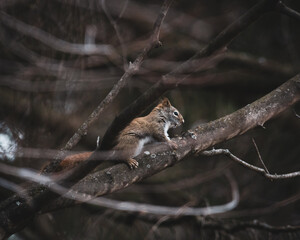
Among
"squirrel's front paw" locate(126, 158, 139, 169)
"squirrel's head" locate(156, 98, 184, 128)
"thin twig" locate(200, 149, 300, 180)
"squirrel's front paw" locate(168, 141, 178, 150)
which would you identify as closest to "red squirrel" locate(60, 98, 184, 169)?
"squirrel's head" locate(156, 98, 184, 128)

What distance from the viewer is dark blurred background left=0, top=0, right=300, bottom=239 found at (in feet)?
9.36

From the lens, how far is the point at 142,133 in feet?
9.69

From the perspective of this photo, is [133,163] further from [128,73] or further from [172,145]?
[128,73]

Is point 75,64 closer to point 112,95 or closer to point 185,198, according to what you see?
point 112,95

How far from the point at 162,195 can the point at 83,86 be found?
4.99 ft

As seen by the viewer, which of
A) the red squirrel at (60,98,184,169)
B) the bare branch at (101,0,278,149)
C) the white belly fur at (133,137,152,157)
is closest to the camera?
the bare branch at (101,0,278,149)

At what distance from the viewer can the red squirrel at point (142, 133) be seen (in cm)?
243

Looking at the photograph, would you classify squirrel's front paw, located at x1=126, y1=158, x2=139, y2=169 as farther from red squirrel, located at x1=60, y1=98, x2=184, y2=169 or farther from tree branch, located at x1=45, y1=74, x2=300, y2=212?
red squirrel, located at x1=60, y1=98, x2=184, y2=169

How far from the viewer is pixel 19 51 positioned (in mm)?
2621

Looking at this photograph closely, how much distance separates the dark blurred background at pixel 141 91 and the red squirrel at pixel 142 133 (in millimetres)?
344

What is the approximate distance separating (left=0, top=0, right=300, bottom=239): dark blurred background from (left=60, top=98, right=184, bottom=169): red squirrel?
1.13ft

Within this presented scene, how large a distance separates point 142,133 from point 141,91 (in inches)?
48.4

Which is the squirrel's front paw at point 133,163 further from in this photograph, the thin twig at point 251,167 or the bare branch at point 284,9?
the bare branch at point 284,9

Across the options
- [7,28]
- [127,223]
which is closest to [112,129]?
[7,28]
